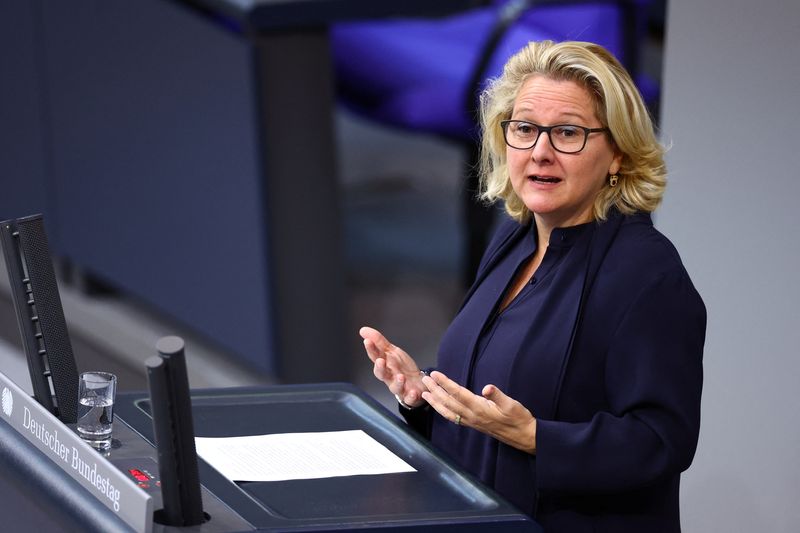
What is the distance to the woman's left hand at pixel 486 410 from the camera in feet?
6.23

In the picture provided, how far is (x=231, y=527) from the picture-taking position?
5.45ft

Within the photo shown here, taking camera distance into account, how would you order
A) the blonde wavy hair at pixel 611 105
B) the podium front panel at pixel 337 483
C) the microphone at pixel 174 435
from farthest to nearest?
the blonde wavy hair at pixel 611 105
the podium front panel at pixel 337 483
the microphone at pixel 174 435

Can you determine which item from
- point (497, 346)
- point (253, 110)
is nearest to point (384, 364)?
point (497, 346)

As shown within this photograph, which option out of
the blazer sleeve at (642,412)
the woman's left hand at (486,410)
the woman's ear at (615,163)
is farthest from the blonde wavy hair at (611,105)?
the woman's left hand at (486,410)

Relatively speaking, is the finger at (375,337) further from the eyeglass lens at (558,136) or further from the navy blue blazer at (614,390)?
the eyeglass lens at (558,136)

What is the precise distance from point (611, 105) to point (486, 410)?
47 centimetres

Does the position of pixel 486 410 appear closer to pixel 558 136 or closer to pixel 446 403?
pixel 446 403

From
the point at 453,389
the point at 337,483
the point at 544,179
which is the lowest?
the point at 337,483

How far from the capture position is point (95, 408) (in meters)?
1.87

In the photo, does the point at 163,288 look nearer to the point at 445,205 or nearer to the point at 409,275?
the point at 409,275

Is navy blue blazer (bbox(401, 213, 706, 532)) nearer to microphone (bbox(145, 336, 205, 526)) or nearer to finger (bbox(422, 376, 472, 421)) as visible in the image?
finger (bbox(422, 376, 472, 421))

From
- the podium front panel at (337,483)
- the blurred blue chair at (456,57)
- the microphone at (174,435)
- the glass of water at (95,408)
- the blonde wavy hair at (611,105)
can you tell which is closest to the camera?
the microphone at (174,435)

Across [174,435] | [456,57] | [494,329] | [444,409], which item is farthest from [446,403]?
[456,57]

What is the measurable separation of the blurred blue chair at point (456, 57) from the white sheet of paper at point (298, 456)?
2632mm
